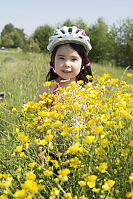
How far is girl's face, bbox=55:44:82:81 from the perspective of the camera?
1996 millimetres

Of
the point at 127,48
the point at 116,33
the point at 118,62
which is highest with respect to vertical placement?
the point at 116,33

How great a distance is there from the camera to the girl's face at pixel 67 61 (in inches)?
78.6

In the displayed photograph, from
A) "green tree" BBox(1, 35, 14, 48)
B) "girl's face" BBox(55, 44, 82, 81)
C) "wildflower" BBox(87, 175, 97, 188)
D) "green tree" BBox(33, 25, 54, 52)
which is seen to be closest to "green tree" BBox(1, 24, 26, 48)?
"green tree" BBox(1, 35, 14, 48)

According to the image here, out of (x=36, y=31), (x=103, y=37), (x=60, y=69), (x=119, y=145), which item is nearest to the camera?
(x=119, y=145)

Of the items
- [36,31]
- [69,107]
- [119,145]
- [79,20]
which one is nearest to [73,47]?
[69,107]

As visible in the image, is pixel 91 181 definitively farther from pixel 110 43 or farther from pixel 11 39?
pixel 11 39

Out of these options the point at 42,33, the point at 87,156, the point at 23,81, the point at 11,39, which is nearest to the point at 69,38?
the point at 87,156

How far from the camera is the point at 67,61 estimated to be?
1.99 m

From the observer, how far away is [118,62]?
14.2 metres

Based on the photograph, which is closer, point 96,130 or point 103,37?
point 96,130

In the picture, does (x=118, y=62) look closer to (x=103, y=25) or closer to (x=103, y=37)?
(x=103, y=37)

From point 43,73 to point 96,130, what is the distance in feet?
14.5

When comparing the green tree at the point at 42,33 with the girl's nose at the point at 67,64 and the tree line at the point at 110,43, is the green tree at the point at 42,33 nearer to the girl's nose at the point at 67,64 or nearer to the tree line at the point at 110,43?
the tree line at the point at 110,43

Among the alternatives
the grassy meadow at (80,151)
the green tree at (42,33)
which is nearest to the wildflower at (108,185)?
the grassy meadow at (80,151)
